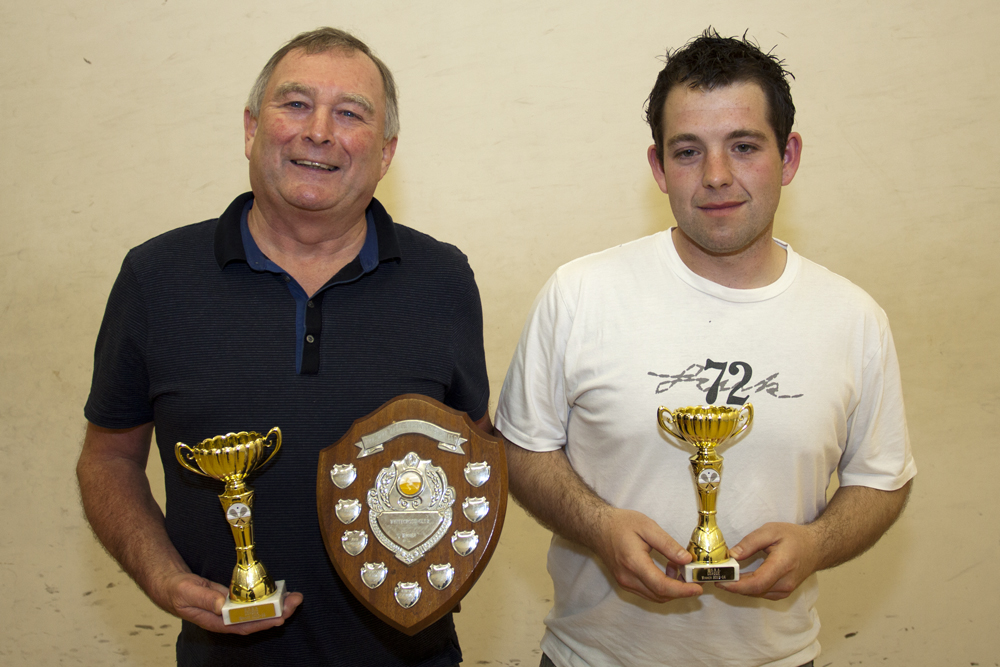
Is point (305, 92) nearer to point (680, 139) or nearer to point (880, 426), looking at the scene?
point (680, 139)

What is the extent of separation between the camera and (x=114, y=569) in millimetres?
3018

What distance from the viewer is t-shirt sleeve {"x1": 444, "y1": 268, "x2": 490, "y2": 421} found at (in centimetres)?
180

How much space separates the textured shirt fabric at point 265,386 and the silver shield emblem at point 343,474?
0.12 metres

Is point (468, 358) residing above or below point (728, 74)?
below

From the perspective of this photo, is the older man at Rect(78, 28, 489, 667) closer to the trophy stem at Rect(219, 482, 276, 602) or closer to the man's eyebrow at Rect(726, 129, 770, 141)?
the trophy stem at Rect(219, 482, 276, 602)

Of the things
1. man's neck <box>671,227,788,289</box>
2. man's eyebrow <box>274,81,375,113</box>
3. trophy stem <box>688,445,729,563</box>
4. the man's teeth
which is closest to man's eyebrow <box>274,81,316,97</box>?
man's eyebrow <box>274,81,375,113</box>

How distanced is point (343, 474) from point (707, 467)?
0.74 metres

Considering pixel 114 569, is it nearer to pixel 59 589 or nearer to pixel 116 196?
pixel 59 589

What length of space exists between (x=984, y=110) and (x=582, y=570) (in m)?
2.34

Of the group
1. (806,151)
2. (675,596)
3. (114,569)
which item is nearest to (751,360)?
(675,596)

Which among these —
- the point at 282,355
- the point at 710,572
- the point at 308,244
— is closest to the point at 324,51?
the point at 308,244

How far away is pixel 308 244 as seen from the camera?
176 centimetres

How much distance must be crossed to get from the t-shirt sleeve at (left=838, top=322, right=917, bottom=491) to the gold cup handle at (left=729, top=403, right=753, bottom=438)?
1.09 ft

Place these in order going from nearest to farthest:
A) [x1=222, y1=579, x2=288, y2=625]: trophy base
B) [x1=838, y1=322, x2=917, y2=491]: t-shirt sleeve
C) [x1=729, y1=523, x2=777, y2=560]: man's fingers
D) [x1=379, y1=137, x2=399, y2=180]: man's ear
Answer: [x1=222, y1=579, x2=288, y2=625]: trophy base, [x1=729, y1=523, x2=777, y2=560]: man's fingers, [x1=838, y1=322, x2=917, y2=491]: t-shirt sleeve, [x1=379, y1=137, x2=399, y2=180]: man's ear
